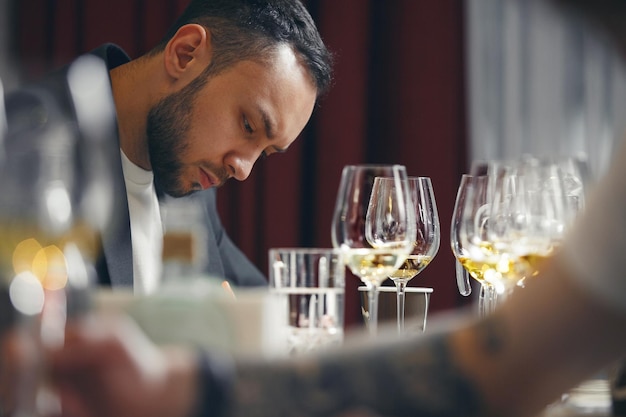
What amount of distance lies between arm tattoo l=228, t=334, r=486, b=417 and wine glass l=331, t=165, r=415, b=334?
1.27 feet

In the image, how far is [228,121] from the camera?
2012 millimetres

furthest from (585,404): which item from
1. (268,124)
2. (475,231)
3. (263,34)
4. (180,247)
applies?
(263,34)

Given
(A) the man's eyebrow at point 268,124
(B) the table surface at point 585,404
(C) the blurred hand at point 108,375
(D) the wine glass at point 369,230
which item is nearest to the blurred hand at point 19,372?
(C) the blurred hand at point 108,375

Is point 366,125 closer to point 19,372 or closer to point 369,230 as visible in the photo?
point 369,230

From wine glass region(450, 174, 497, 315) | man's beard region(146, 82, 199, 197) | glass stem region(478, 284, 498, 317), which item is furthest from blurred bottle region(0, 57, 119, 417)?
man's beard region(146, 82, 199, 197)

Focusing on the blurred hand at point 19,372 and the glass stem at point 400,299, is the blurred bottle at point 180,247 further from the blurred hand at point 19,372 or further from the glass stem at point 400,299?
the glass stem at point 400,299

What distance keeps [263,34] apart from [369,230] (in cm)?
101

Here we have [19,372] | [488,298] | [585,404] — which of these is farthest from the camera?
[488,298]

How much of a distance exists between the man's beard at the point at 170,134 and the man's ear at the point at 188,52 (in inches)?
1.5

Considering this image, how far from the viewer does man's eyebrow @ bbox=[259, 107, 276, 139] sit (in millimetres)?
1970

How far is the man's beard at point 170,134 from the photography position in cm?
208

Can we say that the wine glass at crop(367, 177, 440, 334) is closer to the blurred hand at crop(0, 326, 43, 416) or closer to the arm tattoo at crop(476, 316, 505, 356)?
the arm tattoo at crop(476, 316, 505, 356)

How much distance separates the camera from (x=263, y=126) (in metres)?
1.99

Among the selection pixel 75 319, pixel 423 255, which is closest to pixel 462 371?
pixel 75 319
